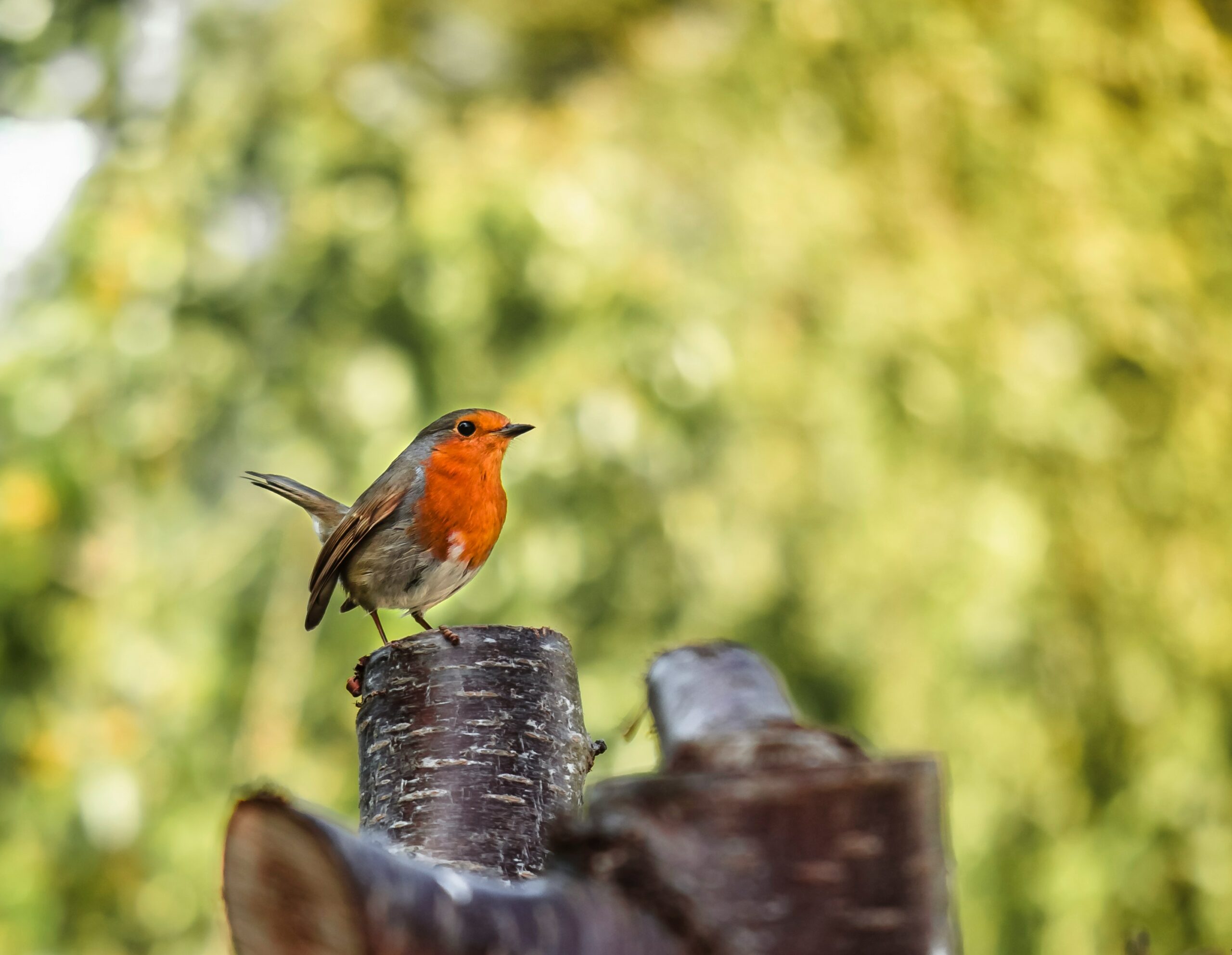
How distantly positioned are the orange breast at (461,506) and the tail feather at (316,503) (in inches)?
26.4

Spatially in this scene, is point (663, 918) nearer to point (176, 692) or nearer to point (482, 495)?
point (482, 495)

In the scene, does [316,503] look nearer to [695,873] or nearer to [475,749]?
[475,749]

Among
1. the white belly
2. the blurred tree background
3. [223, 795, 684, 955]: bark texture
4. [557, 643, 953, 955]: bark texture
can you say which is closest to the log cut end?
[223, 795, 684, 955]: bark texture

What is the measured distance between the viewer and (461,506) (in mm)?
3174

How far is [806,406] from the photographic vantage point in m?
5.03

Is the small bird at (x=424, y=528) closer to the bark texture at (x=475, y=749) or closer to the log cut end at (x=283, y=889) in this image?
the bark texture at (x=475, y=749)

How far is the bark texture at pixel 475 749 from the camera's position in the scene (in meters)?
1.89

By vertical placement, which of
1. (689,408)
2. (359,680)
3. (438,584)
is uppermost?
(689,408)

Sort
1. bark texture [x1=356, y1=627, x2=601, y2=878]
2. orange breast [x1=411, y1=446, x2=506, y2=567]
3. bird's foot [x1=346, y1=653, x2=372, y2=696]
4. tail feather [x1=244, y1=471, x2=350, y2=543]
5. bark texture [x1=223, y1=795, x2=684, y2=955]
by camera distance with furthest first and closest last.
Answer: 1. tail feather [x1=244, y1=471, x2=350, y2=543]
2. orange breast [x1=411, y1=446, x2=506, y2=567]
3. bird's foot [x1=346, y1=653, x2=372, y2=696]
4. bark texture [x1=356, y1=627, x2=601, y2=878]
5. bark texture [x1=223, y1=795, x2=684, y2=955]

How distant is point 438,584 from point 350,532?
0.26 metres

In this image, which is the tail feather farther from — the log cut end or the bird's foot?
the log cut end

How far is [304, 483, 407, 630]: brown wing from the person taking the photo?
→ 3.22 meters

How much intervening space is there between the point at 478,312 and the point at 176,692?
1.83 metres

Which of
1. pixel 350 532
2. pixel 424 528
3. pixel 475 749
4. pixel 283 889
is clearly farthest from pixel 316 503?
pixel 283 889
